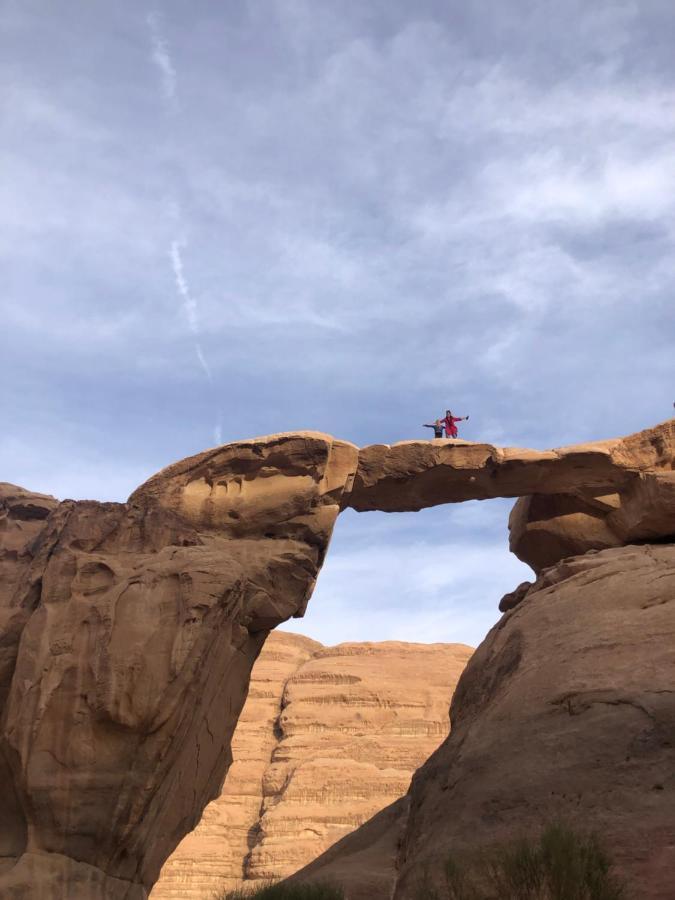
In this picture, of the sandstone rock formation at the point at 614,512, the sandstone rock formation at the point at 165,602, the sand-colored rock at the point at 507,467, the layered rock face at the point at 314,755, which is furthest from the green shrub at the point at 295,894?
the layered rock face at the point at 314,755

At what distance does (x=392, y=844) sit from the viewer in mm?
14430

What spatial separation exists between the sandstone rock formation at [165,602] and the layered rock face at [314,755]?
19.6 metres

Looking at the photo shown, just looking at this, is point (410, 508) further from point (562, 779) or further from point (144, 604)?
point (562, 779)

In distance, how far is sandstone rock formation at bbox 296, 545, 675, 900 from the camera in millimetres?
7594

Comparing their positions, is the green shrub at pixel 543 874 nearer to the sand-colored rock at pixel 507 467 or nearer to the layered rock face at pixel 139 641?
the layered rock face at pixel 139 641

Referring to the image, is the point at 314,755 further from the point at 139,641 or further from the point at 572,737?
the point at 572,737

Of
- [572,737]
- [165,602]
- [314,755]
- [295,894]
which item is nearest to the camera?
[572,737]

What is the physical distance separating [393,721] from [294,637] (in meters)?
9.66

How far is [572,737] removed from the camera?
870cm

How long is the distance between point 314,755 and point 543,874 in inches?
1232

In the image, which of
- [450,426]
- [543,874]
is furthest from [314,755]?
[543,874]

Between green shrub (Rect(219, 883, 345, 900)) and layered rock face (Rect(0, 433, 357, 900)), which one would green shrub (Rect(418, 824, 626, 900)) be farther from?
layered rock face (Rect(0, 433, 357, 900))

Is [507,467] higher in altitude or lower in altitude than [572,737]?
higher

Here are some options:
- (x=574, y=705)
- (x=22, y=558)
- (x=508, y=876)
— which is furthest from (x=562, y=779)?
(x=22, y=558)
